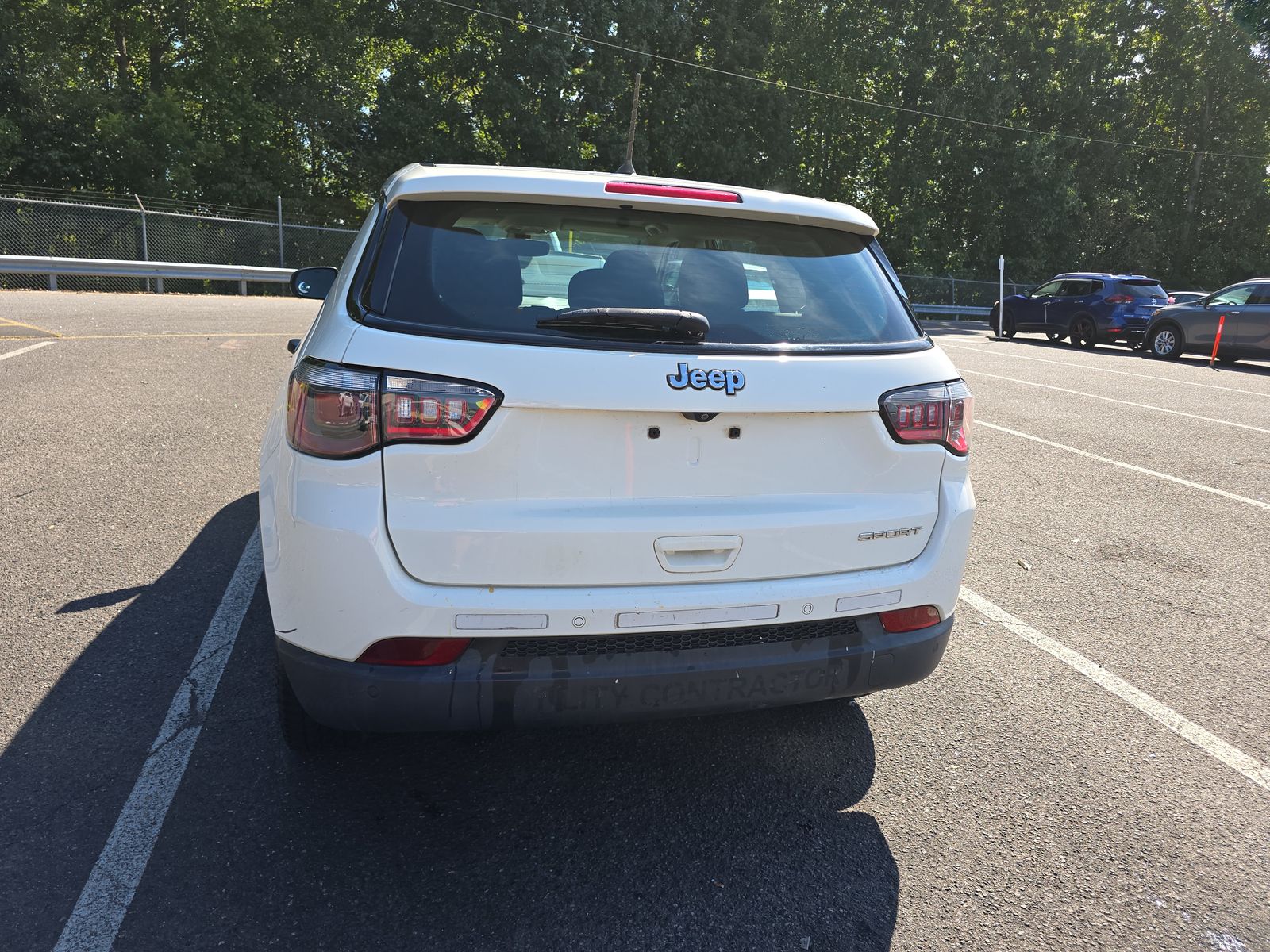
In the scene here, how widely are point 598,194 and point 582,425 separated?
2.33 feet

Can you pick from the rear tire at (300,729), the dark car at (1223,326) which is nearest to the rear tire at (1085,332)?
the dark car at (1223,326)

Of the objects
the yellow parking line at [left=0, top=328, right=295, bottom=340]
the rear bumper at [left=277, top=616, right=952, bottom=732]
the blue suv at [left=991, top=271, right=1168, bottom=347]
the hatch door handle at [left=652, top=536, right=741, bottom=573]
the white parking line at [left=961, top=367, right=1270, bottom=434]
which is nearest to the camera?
the rear bumper at [left=277, top=616, right=952, bottom=732]

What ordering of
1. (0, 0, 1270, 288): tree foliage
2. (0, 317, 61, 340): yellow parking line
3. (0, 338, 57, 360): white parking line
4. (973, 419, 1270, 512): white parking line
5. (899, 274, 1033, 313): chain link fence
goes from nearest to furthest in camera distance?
(973, 419, 1270, 512): white parking line
(0, 338, 57, 360): white parking line
(0, 317, 61, 340): yellow parking line
(0, 0, 1270, 288): tree foliage
(899, 274, 1033, 313): chain link fence

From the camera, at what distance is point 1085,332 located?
20.7m

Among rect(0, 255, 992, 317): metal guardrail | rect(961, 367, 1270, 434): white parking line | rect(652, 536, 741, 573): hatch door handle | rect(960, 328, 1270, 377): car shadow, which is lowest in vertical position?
rect(961, 367, 1270, 434): white parking line

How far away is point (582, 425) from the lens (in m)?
2.30

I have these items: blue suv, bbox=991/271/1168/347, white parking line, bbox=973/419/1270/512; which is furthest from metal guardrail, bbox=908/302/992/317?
white parking line, bbox=973/419/1270/512

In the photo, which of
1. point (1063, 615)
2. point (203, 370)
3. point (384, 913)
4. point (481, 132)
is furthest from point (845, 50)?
point (384, 913)

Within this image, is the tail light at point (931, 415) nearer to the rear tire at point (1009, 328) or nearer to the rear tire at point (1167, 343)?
the rear tire at point (1167, 343)

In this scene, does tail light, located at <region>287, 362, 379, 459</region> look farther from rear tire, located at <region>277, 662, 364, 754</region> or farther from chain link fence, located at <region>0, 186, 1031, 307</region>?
chain link fence, located at <region>0, 186, 1031, 307</region>

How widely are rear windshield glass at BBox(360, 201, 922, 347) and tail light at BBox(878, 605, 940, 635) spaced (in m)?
0.81

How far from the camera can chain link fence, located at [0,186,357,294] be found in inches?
782

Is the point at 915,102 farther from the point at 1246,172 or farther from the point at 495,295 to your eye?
the point at 495,295

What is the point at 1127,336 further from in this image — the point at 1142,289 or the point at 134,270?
the point at 134,270
